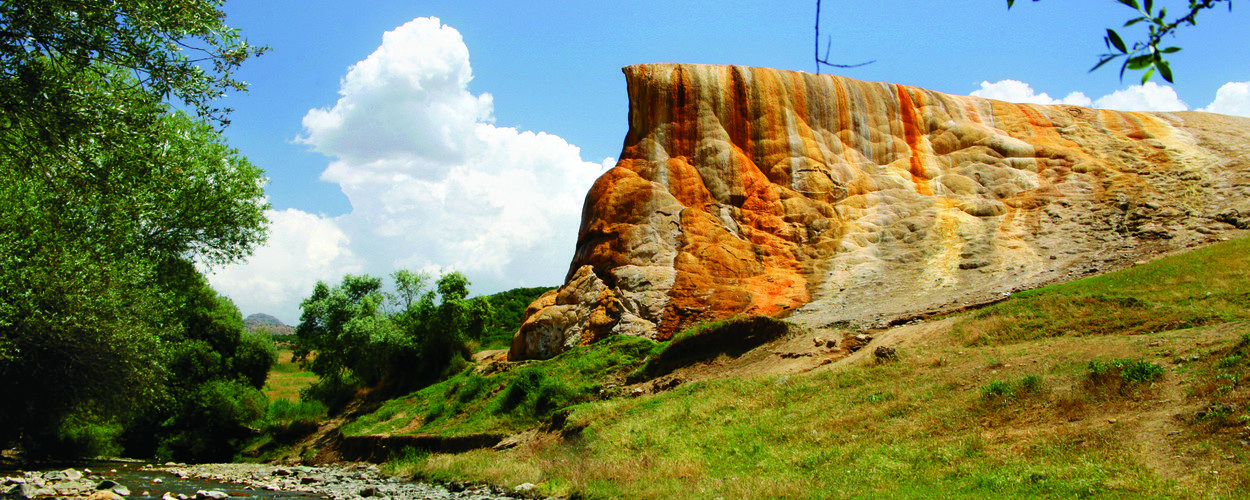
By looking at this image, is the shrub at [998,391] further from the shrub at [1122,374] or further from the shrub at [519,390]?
the shrub at [519,390]

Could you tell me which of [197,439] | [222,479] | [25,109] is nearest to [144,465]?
[197,439]

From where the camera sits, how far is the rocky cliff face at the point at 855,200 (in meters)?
29.5

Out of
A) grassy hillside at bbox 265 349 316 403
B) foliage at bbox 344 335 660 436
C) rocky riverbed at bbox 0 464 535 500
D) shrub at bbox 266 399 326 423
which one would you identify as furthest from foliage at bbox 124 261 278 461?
grassy hillside at bbox 265 349 316 403

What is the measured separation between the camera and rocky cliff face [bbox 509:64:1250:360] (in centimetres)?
2948

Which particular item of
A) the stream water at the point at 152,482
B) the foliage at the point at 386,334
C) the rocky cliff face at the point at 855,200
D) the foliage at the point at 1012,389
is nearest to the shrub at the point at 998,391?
the foliage at the point at 1012,389

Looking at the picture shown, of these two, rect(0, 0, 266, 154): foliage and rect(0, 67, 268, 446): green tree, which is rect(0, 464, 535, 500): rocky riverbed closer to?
rect(0, 67, 268, 446): green tree

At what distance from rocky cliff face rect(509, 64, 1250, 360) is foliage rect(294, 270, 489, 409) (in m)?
6.44

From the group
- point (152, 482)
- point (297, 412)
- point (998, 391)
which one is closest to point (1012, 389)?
point (998, 391)

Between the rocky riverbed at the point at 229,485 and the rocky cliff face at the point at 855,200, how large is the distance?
10.4m

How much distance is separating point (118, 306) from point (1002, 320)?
2417cm

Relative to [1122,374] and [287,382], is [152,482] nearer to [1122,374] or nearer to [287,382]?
[1122,374]

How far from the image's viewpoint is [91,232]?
17125 millimetres

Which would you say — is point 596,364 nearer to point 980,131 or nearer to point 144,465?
point 144,465

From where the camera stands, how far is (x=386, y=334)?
1400 inches
